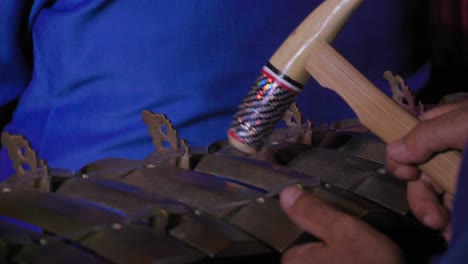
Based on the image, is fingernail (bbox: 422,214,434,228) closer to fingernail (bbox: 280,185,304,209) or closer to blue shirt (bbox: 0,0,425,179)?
fingernail (bbox: 280,185,304,209)

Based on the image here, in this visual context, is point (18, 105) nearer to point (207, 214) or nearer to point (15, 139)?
point (15, 139)

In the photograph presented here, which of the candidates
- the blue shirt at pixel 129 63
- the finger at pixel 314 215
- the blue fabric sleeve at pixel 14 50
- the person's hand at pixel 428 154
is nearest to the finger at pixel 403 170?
the person's hand at pixel 428 154

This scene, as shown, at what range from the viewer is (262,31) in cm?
98

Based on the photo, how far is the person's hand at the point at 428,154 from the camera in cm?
63

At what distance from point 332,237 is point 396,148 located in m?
0.13

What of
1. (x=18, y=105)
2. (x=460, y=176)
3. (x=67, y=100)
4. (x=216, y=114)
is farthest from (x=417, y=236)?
(x=18, y=105)

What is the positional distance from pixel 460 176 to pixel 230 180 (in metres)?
0.28

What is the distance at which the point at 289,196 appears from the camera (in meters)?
0.65

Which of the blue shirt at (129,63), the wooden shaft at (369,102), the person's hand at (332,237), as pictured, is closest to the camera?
the person's hand at (332,237)

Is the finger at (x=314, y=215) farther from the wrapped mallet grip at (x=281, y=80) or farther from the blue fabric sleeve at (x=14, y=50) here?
the blue fabric sleeve at (x=14, y=50)

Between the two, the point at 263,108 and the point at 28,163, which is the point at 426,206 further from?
the point at 28,163

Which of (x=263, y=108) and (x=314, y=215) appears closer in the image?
(x=314, y=215)

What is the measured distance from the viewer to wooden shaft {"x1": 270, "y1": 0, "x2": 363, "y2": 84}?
744mm

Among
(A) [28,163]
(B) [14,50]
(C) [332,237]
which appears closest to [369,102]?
(C) [332,237]
